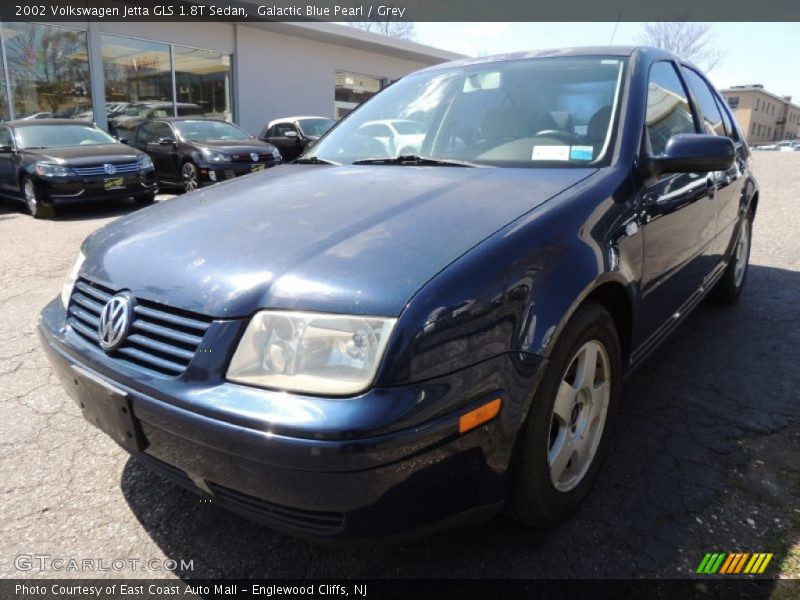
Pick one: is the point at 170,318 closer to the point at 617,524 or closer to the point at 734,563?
the point at 617,524

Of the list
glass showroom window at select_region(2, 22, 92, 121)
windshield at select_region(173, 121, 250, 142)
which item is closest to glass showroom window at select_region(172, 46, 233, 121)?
glass showroom window at select_region(2, 22, 92, 121)

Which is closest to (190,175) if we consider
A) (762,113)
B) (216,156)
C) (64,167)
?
(216,156)

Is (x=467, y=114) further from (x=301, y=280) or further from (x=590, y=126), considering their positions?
(x=301, y=280)

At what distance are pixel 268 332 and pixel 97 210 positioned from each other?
28.7ft

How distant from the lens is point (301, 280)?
154 centimetres

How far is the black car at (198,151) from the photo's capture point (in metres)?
9.66

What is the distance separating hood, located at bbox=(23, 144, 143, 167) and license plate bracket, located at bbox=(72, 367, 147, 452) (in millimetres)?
7537

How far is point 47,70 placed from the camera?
1230 centimetres

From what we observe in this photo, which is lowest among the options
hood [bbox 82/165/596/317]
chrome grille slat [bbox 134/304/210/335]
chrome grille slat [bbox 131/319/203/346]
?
Result: chrome grille slat [bbox 131/319/203/346]

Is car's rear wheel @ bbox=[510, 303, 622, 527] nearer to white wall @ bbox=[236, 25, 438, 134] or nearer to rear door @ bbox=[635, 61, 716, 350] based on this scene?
rear door @ bbox=[635, 61, 716, 350]

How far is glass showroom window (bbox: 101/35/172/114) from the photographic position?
43.1 ft

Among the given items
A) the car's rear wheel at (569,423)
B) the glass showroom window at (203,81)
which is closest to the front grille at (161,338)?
the car's rear wheel at (569,423)

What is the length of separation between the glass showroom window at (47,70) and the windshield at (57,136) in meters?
3.77

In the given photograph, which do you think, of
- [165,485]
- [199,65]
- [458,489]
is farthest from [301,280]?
[199,65]
